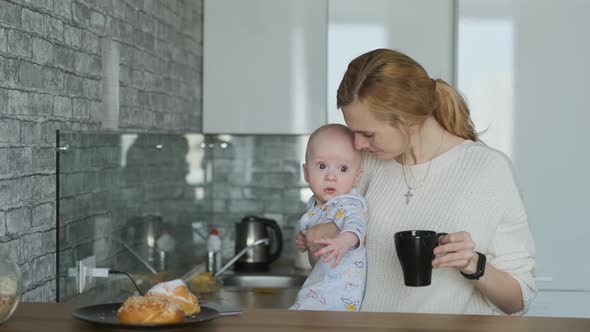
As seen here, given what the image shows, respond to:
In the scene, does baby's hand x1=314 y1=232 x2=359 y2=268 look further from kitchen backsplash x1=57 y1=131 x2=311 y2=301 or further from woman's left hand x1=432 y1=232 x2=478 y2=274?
kitchen backsplash x1=57 y1=131 x2=311 y2=301

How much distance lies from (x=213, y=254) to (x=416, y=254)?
225 centimetres

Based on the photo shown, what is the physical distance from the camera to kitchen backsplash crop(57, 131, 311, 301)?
233 cm

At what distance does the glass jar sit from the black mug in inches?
26.8

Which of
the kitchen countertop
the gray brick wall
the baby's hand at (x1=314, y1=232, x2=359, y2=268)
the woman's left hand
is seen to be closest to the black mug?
the woman's left hand

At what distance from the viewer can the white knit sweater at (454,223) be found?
2.05 m

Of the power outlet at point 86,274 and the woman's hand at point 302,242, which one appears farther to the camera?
the power outlet at point 86,274

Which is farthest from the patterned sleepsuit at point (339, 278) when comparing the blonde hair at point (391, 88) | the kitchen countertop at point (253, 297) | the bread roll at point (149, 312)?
the kitchen countertop at point (253, 297)

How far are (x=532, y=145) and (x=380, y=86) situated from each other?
1.83 m

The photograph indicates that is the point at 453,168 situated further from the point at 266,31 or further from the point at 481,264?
the point at 266,31

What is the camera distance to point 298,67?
380 centimetres

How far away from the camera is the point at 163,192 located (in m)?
3.37

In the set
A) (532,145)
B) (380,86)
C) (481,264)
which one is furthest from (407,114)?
(532,145)

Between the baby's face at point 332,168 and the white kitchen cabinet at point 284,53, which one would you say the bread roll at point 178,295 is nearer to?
the baby's face at point 332,168

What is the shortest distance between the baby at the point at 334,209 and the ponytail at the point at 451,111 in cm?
22
